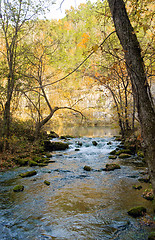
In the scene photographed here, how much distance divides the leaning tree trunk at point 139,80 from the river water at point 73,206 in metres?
→ 2.21

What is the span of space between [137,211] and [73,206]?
1.74m

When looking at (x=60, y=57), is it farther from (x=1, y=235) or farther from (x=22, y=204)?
(x=1, y=235)

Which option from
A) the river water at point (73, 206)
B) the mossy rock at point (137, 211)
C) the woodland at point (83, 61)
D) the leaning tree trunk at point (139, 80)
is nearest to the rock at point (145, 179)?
the river water at point (73, 206)

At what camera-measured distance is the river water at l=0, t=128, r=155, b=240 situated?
383cm

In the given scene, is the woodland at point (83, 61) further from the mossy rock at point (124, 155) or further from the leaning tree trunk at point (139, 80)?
the mossy rock at point (124, 155)

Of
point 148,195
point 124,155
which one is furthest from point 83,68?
point 148,195

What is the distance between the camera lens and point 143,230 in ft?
12.5

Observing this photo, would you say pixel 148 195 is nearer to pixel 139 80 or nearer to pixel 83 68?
pixel 139 80

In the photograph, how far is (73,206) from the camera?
16.4 ft

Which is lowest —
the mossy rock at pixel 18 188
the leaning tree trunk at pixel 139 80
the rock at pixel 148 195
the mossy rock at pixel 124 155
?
the rock at pixel 148 195

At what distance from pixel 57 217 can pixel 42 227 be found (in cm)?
52

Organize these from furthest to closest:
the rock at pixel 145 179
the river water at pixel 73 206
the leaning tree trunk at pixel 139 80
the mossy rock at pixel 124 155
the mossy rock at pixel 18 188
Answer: the mossy rock at pixel 124 155, the rock at pixel 145 179, the mossy rock at pixel 18 188, the river water at pixel 73 206, the leaning tree trunk at pixel 139 80

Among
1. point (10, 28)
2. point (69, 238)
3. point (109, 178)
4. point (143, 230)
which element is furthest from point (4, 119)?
point (143, 230)

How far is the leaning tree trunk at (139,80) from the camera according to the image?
250cm
